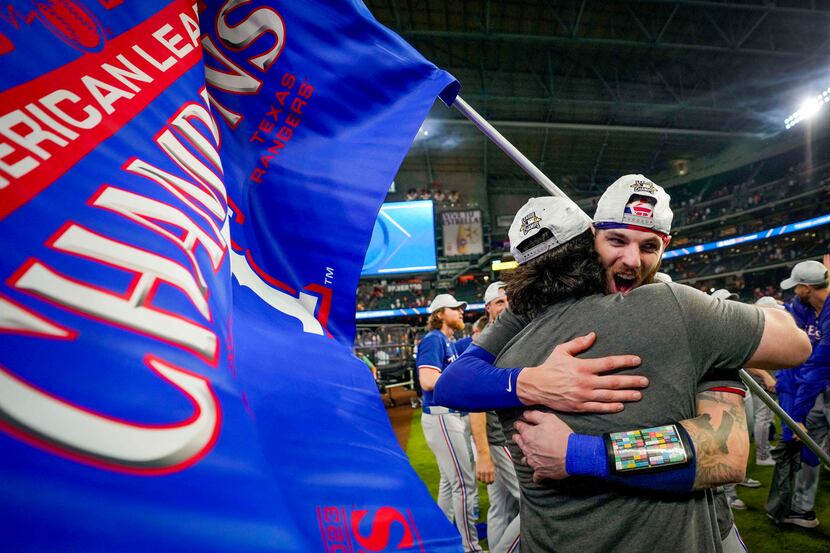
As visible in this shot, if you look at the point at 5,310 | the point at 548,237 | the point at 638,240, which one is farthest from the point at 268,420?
the point at 638,240

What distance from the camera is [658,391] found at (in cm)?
115

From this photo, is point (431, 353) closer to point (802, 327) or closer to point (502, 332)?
point (502, 332)

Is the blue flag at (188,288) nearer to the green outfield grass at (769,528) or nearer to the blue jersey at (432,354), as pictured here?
the blue jersey at (432,354)

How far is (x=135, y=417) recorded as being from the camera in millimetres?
660

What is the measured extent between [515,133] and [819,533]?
23.7m

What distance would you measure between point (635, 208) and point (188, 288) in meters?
1.43

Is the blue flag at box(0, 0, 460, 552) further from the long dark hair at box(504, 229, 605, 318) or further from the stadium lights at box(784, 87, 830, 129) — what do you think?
the stadium lights at box(784, 87, 830, 129)

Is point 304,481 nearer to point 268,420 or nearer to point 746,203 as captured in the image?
point 268,420

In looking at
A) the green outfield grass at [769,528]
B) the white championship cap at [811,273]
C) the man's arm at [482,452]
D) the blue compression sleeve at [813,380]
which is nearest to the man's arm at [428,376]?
the man's arm at [482,452]

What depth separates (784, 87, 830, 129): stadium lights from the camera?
2348 cm

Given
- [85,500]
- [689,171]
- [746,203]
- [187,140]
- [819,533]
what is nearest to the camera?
[85,500]

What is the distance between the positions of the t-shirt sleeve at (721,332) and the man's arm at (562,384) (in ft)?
Result: 0.55

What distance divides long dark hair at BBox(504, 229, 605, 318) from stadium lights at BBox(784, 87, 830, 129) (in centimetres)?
3157

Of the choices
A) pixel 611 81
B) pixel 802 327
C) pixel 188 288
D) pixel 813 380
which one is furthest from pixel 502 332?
pixel 611 81
